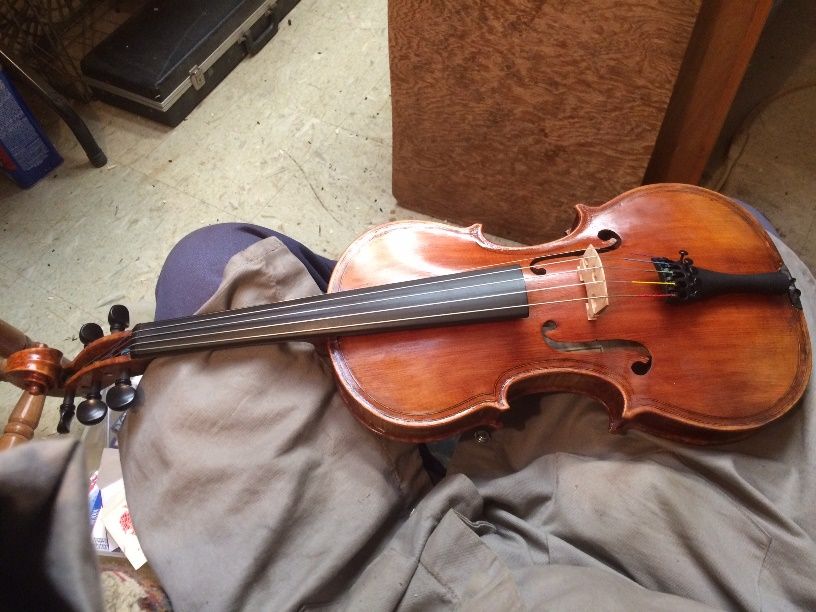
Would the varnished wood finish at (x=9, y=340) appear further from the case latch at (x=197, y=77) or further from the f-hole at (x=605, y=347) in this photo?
the case latch at (x=197, y=77)

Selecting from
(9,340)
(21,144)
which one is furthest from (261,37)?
(9,340)

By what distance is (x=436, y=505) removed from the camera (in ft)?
2.59

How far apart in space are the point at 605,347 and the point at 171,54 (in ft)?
5.48

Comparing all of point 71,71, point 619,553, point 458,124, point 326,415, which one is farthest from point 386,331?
point 71,71

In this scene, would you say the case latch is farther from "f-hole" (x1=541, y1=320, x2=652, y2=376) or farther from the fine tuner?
"f-hole" (x1=541, y1=320, x2=652, y2=376)

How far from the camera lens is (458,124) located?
1412 mm

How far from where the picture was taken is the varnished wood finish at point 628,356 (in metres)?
0.84

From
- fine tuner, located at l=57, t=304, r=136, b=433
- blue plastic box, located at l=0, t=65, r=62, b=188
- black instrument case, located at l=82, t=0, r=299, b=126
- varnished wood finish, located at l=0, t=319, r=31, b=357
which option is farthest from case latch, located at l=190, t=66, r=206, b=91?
fine tuner, located at l=57, t=304, r=136, b=433

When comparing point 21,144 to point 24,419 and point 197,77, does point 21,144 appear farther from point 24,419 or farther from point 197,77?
point 24,419

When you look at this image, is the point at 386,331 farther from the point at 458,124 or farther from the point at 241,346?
the point at 458,124

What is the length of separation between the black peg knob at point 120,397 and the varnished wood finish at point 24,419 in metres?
0.16

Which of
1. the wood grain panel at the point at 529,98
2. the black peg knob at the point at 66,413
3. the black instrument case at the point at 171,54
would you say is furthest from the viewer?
the black instrument case at the point at 171,54

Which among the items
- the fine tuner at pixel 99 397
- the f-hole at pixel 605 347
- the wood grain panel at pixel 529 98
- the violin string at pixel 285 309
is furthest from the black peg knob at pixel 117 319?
the wood grain panel at pixel 529 98

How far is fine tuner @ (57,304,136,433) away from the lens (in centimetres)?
88
